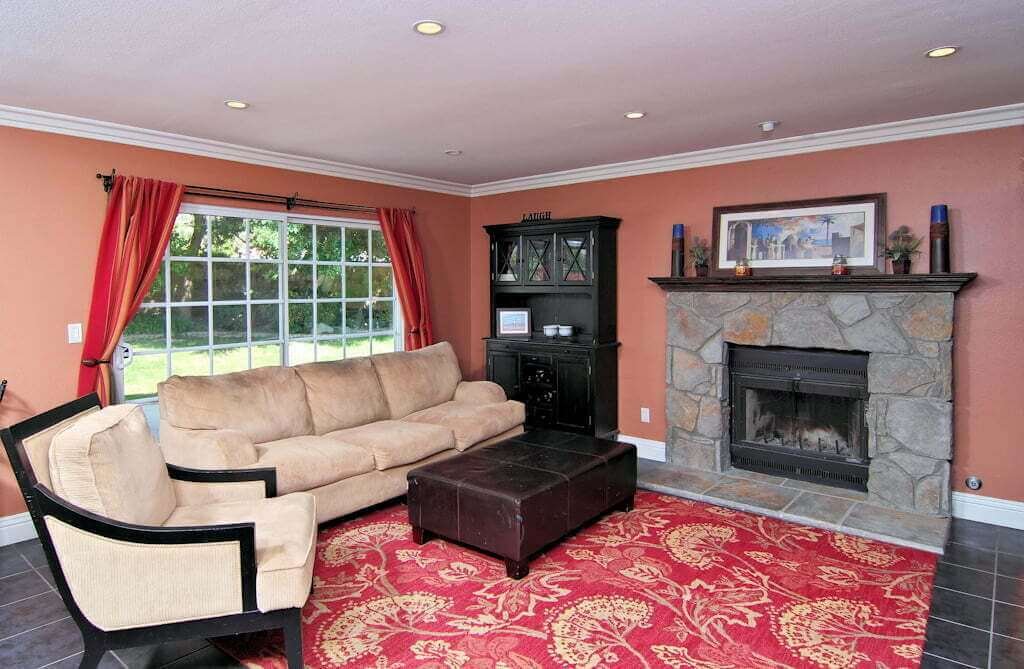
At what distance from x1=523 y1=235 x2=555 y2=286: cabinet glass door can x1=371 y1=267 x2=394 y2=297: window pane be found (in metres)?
1.26

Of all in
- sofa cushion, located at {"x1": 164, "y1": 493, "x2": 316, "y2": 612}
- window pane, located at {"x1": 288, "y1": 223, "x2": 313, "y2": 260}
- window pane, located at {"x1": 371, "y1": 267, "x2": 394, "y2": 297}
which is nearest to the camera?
sofa cushion, located at {"x1": 164, "y1": 493, "x2": 316, "y2": 612}

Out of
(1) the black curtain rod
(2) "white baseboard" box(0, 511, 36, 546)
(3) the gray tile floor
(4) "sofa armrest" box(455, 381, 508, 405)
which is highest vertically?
(1) the black curtain rod

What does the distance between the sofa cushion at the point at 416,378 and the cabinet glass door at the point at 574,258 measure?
124 centimetres

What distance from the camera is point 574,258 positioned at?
548 cm

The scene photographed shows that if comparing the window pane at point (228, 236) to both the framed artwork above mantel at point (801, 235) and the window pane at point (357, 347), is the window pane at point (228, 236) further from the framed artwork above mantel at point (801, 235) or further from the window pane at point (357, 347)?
the framed artwork above mantel at point (801, 235)

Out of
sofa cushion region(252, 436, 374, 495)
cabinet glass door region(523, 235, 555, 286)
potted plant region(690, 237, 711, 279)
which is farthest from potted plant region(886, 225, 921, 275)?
sofa cushion region(252, 436, 374, 495)

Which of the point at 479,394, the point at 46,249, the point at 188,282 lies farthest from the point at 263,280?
the point at 479,394

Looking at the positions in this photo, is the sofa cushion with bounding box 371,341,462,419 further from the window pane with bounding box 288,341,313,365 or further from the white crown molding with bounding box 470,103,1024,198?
the white crown molding with bounding box 470,103,1024,198

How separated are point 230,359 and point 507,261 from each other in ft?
8.36

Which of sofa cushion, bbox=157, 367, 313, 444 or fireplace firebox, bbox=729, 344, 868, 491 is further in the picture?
fireplace firebox, bbox=729, 344, 868, 491

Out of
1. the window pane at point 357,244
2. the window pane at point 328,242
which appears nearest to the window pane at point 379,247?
the window pane at point 357,244

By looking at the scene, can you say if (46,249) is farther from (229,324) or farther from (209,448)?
(209,448)

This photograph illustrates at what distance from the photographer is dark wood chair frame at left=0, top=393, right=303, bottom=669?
7.06 ft

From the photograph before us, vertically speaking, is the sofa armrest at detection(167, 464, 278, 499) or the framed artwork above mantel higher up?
the framed artwork above mantel
